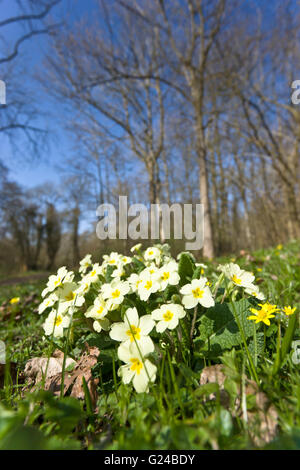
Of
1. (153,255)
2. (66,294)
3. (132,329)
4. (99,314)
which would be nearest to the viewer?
(132,329)

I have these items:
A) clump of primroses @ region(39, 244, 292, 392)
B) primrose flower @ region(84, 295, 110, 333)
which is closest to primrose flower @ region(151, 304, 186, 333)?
clump of primroses @ region(39, 244, 292, 392)

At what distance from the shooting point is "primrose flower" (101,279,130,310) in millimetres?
867

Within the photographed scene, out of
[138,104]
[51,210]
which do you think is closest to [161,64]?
[138,104]

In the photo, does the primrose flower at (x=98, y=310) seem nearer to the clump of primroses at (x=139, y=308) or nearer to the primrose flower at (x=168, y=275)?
the clump of primroses at (x=139, y=308)

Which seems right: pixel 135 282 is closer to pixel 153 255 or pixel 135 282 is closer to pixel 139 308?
pixel 139 308

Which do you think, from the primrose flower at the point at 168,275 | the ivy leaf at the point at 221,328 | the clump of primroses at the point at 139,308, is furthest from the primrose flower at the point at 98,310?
the ivy leaf at the point at 221,328

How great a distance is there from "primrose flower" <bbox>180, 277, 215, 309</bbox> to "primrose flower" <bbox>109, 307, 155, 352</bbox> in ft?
0.47

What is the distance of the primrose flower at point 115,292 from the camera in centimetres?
87

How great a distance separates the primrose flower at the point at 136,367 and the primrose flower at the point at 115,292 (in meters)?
0.18

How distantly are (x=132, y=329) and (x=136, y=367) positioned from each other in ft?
0.35

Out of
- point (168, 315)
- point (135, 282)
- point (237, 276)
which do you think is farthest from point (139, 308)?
point (237, 276)

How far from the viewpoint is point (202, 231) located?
7.01 metres

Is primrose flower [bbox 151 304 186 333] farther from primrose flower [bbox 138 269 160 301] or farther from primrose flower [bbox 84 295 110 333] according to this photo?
primrose flower [bbox 84 295 110 333]

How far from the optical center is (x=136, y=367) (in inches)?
27.5
